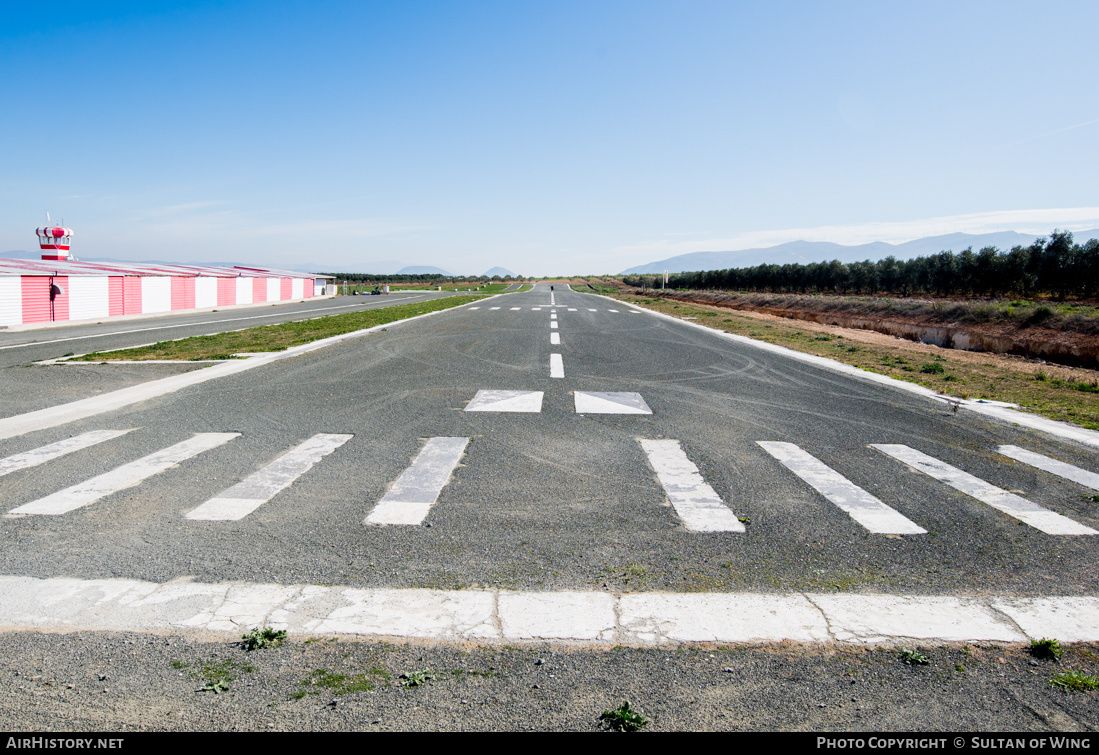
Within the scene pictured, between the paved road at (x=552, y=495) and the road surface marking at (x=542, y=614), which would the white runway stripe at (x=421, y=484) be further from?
the road surface marking at (x=542, y=614)

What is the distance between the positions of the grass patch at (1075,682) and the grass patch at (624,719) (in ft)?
6.62

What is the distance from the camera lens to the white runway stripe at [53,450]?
Result: 607 centimetres

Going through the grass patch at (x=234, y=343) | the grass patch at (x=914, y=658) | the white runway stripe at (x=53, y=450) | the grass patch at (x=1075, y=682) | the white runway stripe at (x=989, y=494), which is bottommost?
the grass patch at (x=1075, y=682)

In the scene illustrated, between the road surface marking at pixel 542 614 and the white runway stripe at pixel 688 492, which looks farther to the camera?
the white runway stripe at pixel 688 492

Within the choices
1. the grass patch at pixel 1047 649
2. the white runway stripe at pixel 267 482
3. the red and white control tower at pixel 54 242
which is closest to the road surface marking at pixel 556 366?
the white runway stripe at pixel 267 482

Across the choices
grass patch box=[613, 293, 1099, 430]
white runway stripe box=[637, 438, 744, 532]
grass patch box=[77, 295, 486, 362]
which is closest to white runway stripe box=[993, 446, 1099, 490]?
grass patch box=[613, 293, 1099, 430]

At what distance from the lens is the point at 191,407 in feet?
29.0

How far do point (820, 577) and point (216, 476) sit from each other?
17.1ft

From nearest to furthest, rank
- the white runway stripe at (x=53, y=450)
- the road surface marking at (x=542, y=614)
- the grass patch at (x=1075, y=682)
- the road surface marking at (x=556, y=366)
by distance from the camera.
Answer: the grass patch at (x=1075, y=682), the road surface marking at (x=542, y=614), the white runway stripe at (x=53, y=450), the road surface marking at (x=556, y=366)

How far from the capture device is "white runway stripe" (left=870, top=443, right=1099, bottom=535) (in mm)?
4988

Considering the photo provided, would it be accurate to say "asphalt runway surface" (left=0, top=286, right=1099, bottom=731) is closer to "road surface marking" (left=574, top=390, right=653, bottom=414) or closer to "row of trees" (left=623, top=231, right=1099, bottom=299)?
"road surface marking" (left=574, top=390, right=653, bottom=414)

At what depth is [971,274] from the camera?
202ft

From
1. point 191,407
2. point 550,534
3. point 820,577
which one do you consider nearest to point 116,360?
point 191,407
